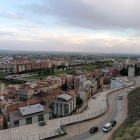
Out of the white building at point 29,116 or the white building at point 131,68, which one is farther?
the white building at point 131,68

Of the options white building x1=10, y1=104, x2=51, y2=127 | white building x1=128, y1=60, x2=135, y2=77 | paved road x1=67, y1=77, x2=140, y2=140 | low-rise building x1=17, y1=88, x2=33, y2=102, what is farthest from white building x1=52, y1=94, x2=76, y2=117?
white building x1=128, y1=60, x2=135, y2=77

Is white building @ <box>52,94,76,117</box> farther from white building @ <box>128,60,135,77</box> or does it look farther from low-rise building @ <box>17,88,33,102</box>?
white building @ <box>128,60,135,77</box>

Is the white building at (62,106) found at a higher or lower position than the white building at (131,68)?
lower

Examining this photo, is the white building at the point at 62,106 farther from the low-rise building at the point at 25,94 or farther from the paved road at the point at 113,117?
the low-rise building at the point at 25,94

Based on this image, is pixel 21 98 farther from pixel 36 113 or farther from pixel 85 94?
pixel 36 113

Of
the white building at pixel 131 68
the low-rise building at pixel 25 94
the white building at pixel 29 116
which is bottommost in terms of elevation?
the low-rise building at pixel 25 94

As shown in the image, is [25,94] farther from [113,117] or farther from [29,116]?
[113,117]

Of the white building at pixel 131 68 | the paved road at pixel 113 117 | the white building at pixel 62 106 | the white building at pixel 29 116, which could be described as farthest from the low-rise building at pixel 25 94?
the white building at pixel 131 68

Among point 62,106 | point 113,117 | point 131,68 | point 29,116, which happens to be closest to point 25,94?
point 62,106

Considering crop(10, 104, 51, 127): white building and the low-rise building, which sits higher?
crop(10, 104, 51, 127): white building
